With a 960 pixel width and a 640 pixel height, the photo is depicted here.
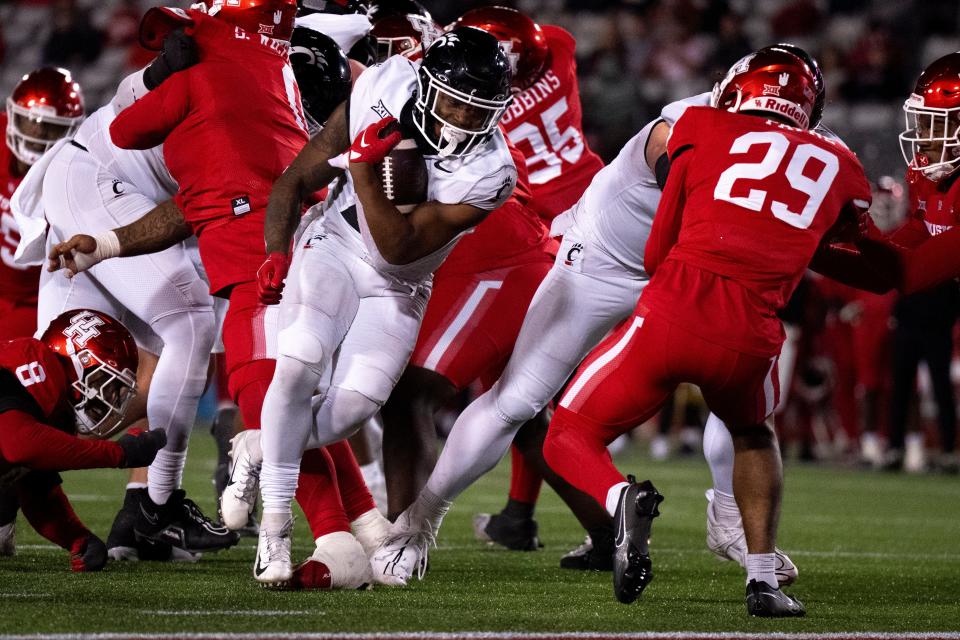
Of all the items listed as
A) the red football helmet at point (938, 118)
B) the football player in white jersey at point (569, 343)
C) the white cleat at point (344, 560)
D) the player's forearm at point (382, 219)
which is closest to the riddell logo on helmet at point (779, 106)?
the football player in white jersey at point (569, 343)

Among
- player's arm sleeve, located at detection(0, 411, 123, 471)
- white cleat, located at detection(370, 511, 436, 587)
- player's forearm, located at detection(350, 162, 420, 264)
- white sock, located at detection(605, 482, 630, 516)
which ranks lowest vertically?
white cleat, located at detection(370, 511, 436, 587)

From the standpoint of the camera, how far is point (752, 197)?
387 cm

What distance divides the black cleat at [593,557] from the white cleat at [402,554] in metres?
0.71

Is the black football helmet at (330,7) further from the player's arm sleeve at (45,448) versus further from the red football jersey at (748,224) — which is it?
the red football jersey at (748,224)

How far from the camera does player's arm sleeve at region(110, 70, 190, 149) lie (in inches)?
192

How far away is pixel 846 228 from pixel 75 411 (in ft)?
8.20

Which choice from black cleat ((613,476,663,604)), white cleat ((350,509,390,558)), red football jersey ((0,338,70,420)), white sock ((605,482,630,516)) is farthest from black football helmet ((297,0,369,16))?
black cleat ((613,476,663,604))

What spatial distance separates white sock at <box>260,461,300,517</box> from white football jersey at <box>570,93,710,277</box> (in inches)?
53.0

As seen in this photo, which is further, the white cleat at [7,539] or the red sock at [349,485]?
the white cleat at [7,539]

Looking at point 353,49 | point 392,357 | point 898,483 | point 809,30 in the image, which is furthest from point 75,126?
point 809,30

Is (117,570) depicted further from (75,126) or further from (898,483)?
(898,483)

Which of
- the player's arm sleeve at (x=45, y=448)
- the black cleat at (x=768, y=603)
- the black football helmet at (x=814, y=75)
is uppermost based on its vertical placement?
the black football helmet at (x=814, y=75)

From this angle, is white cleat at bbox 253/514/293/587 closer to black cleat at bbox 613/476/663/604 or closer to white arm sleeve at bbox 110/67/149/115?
black cleat at bbox 613/476/663/604

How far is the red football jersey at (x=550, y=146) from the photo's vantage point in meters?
6.19
